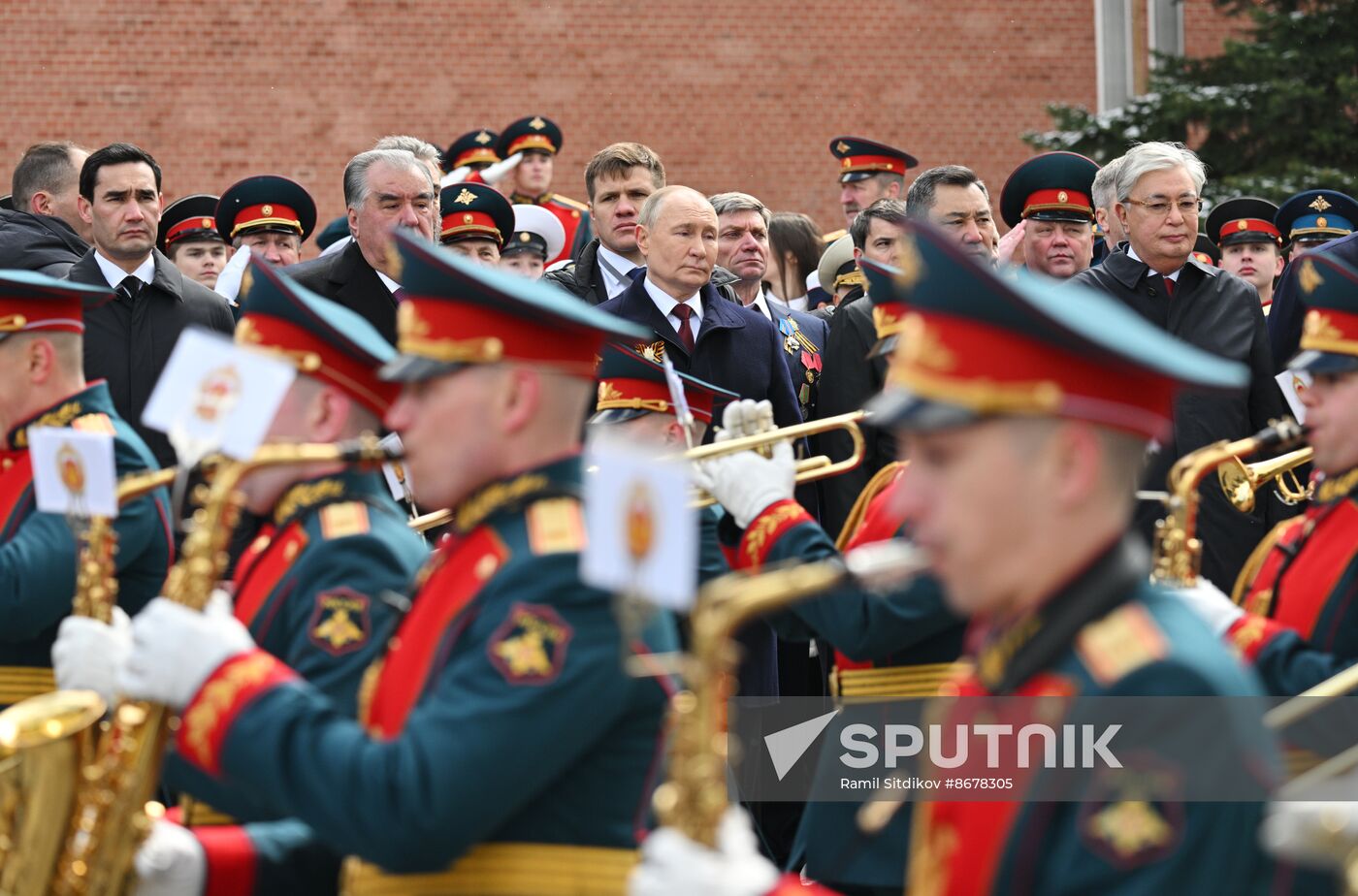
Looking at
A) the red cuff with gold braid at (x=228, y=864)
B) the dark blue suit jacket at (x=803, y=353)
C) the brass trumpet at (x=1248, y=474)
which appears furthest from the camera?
the dark blue suit jacket at (x=803, y=353)

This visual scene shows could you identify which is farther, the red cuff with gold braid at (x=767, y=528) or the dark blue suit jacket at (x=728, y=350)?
the dark blue suit jacket at (x=728, y=350)

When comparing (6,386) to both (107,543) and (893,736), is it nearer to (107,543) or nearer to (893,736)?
(107,543)

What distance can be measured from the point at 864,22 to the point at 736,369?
431 inches

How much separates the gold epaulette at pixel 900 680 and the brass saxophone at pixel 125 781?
1.88 m

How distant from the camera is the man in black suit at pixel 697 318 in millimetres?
6480

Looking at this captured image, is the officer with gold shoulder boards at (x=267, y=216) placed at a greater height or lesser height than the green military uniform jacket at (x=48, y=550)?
greater

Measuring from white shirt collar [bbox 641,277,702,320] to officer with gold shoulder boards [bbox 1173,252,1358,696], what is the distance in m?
2.78

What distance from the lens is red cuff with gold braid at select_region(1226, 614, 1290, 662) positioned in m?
3.51

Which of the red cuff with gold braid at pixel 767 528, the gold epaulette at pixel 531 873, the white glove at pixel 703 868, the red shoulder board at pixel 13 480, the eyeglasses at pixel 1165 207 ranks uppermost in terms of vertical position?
the eyeglasses at pixel 1165 207

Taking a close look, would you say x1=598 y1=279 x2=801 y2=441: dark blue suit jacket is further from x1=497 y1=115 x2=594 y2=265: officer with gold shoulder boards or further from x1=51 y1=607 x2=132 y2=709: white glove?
x1=497 y1=115 x2=594 y2=265: officer with gold shoulder boards

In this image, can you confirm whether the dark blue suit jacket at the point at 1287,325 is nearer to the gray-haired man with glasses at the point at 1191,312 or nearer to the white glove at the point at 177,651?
the gray-haired man with glasses at the point at 1191,312

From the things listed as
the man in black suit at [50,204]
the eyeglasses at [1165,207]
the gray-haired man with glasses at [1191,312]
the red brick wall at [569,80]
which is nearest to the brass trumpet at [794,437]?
the gray-haired man with glasses at [1191,312]

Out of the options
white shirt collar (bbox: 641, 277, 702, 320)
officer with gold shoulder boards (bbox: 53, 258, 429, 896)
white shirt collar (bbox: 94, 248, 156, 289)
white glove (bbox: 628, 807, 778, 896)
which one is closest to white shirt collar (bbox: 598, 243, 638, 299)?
white shirt collar (bbox: 641, 277, 702, 320)

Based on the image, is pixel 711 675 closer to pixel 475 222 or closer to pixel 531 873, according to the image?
pixel 531 873
